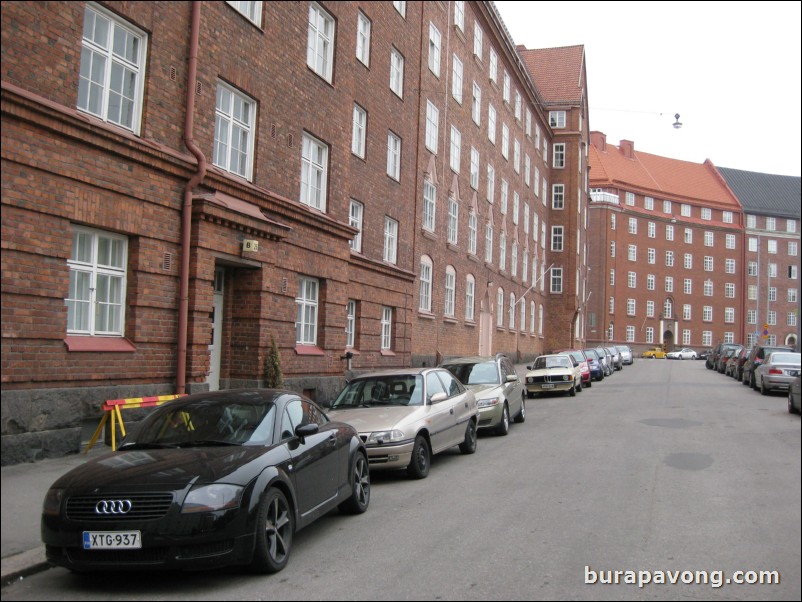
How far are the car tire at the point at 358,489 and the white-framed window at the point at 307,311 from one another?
28.8 ft

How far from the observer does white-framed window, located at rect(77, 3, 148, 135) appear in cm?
1087

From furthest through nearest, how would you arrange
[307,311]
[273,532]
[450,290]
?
[450,290], [307,311], [273,532]

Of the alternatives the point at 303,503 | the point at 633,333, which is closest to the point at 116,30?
the point at 303,503

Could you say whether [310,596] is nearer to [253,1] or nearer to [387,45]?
[253,1]

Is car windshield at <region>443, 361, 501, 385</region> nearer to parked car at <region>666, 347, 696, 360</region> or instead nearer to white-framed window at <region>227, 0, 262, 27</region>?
white-framed window at <region>227, 0, 262, 27</region>

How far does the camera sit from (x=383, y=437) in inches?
383

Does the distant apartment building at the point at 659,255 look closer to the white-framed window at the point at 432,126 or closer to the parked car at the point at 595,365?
the parked car at the point at 595,365

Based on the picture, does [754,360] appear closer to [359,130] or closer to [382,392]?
[359,130]

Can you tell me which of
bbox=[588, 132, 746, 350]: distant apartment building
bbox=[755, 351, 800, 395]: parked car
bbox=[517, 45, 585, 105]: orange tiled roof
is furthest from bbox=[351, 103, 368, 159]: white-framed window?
bbox=[588, 132, 746, 350]: distant apartment building

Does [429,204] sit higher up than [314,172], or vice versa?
Answer: [429,204]

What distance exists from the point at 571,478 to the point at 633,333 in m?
82.5

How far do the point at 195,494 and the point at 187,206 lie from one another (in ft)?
25.8

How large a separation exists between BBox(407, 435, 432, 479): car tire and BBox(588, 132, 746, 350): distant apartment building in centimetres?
7621

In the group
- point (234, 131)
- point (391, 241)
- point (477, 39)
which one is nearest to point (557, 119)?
point (477, 39)
